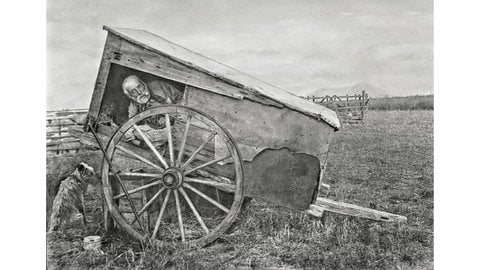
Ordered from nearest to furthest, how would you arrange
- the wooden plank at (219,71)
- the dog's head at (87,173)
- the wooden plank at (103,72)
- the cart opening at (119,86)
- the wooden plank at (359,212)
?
the wooden plank at (219,71)
the wooden plank at (103,72)
the wooden plank at (359,212)
the cart opening at (119,86)
the dog's head at (87,173)

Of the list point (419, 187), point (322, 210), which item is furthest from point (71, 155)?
point (419, 187)

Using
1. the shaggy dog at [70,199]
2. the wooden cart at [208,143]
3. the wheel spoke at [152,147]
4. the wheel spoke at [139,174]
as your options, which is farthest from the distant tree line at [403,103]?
the shaggy dog at [70,199]

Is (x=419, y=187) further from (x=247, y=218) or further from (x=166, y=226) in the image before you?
(x=166, y=226)

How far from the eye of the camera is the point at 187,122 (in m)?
5.04

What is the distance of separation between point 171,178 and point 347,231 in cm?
204

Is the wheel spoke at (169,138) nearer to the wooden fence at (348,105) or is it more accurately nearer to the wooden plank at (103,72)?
the wooden plank at (103,72)

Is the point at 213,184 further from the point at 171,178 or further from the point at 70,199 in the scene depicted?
the point at 70,199

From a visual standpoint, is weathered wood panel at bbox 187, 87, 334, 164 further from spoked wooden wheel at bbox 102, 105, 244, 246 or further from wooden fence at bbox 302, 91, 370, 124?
wooden fence at bbox 302, 91, 370, 124

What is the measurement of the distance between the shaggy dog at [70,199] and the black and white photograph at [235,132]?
0.05 ft

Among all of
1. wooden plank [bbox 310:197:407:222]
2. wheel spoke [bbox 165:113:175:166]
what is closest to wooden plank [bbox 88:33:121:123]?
wheel spoke [bbox 165:113:175:166]

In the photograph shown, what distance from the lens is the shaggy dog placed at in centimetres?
561

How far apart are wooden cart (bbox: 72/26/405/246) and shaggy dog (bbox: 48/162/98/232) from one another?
1.75ft

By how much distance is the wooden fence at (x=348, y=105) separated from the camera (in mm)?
6016

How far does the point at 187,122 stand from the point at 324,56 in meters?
1.91
